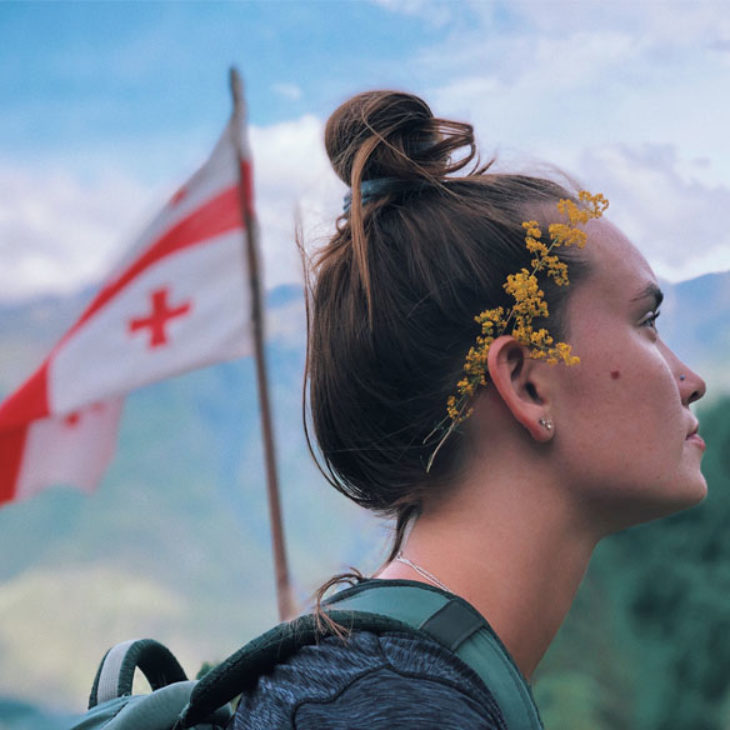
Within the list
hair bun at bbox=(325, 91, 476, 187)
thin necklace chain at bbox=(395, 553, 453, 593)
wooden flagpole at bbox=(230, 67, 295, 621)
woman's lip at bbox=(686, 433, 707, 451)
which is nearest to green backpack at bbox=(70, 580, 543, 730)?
thin necklace chain at bbox=(395, 553, 453, 593)

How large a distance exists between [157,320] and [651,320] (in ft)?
16.2

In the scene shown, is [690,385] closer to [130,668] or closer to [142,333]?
[130,668]

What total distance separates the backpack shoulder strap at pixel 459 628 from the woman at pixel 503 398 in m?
0.12

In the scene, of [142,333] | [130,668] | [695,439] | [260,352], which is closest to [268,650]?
[130,668]

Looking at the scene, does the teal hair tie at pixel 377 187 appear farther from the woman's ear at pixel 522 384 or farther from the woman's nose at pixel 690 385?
the woman's nose at pixel 690 385

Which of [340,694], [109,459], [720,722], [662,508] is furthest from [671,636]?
[340,694]

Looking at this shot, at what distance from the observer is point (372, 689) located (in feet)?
4.46

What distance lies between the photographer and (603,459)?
1.75m

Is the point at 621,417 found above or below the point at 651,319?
below

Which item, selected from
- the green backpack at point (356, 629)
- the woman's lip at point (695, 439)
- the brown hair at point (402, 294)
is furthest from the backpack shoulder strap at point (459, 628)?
the woman's lip at point (695, 439)

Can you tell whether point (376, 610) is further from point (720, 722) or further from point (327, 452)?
point (720, 722)

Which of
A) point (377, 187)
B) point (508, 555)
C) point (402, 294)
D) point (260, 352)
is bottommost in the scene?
point (508, 555)

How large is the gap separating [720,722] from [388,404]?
6.05 m

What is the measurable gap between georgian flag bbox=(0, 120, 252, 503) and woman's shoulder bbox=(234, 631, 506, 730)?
4946mm
